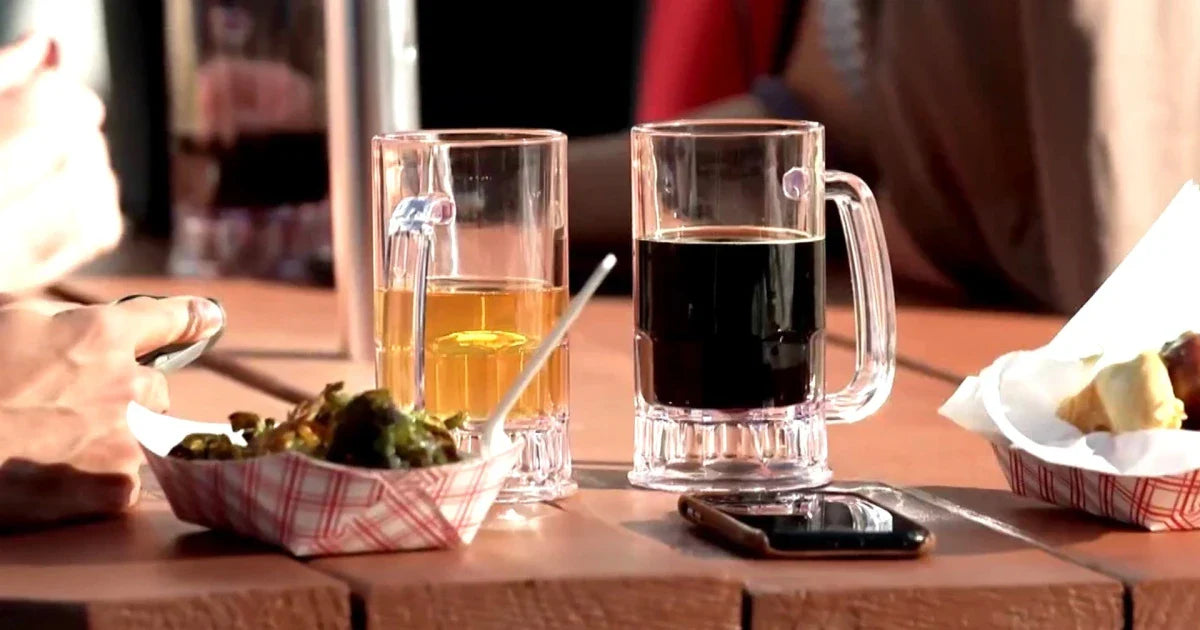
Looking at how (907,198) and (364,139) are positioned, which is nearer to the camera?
(364,139)

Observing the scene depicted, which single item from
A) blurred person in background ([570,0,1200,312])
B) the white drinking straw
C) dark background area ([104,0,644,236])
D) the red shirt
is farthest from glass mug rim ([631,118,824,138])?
dark background area ([104,0,644,236])

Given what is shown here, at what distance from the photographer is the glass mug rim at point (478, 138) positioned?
804 mm

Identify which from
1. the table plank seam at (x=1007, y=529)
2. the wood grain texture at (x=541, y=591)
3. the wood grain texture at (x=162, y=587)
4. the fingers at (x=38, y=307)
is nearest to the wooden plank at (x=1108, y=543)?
the table plank seam at (x=1007, y=529)

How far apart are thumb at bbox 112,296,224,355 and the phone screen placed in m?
0.25

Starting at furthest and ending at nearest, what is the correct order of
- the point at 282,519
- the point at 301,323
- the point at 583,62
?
the point at 583,62 < the point at 301,323 < the point at 282,519

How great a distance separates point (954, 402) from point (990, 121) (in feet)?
2.90

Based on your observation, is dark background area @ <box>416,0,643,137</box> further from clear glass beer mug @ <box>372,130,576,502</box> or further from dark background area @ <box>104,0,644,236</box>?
clear glass beer mug @ <box>372,130,576,502</box>

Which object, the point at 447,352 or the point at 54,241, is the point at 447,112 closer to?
the point at 54,241

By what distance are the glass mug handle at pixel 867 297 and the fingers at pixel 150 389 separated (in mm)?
297

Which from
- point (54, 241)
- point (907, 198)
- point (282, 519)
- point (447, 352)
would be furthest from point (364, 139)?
point (907, 198)

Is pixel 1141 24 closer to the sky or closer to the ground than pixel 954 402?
closer to the sky

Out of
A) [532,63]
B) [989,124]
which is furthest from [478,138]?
[532,63]

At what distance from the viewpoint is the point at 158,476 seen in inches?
28.9

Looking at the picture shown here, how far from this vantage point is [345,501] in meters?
0.67
